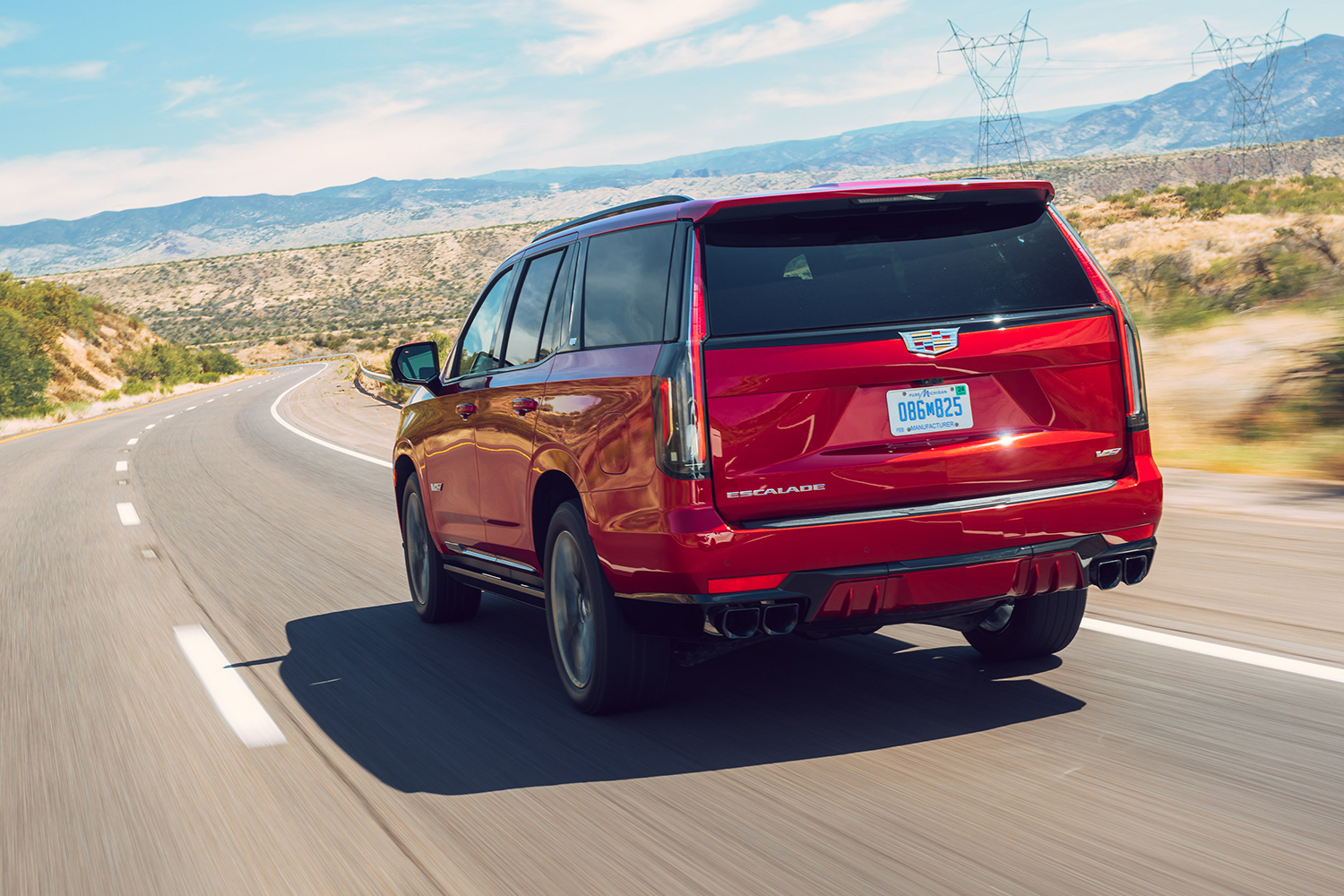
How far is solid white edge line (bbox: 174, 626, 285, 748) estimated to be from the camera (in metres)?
5.08

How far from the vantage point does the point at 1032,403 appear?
4344mm

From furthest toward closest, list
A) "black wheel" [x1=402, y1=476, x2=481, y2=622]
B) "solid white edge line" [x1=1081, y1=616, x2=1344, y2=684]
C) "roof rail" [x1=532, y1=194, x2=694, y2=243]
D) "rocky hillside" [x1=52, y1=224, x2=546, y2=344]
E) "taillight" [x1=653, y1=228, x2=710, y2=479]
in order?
"rocky hillside" [x1=52, y1=224, x2=546, y2=344] → "black wheel" [x1=402, y1=476, x2=481, y2=622] → "solid white edge line" [x1=1081, y1=616, x2=1344, y2=684] → "roof rail" [x1=532, y1=194, x2=694, y2=243] → "taillight" [x1=653, y1=228, x2=710, y2=479]

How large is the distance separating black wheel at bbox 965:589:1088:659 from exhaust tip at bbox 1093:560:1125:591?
0.66 meters

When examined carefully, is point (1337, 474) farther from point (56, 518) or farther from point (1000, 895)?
point (56, 518)

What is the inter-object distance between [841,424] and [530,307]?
83.0 inches

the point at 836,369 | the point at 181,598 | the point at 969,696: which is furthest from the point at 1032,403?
the point at 181,598

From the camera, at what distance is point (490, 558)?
5.96m

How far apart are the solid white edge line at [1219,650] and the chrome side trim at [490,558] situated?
8.83 feet

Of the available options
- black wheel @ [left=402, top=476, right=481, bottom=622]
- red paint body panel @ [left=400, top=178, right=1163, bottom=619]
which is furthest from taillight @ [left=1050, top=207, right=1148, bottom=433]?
black wheel @ [left=402, top=476, right=481, bottom=622]

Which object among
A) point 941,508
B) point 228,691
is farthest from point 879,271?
point 228,691

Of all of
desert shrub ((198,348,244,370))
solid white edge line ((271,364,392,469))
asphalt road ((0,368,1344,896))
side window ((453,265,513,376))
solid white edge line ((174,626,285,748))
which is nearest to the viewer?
→ asphalt road ((0,368,1344,896))

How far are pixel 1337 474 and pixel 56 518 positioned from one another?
40.2 feet

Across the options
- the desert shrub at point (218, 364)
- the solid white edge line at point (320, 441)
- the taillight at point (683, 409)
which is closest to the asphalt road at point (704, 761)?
the taillight at point (683, 409)

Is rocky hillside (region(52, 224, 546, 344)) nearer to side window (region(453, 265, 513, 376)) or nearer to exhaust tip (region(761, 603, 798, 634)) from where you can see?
side window (region(453, 265, 513, 376))
